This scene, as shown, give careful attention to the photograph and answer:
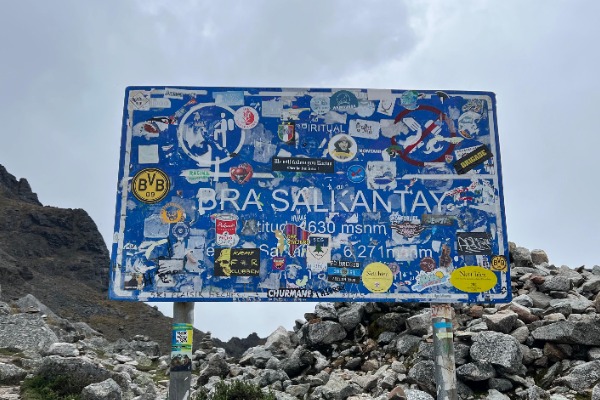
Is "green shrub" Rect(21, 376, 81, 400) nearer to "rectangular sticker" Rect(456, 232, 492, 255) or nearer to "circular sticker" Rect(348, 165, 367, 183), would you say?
"circular sticker" Rect(348, 165, 367, 183)

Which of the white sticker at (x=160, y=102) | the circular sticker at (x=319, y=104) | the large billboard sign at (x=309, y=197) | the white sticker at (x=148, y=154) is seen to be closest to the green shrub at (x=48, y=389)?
the large billboard sign at (x=309, y=197)

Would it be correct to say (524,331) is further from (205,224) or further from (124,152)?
(124,152)

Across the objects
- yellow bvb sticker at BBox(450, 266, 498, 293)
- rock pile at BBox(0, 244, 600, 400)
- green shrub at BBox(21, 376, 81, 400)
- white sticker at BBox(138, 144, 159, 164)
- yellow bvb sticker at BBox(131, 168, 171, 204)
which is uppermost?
white sticker at BBox(138, 144, 159, 164)

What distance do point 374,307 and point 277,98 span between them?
7.65 metres

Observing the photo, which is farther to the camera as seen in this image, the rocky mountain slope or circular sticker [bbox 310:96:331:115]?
the rocky mountain slope

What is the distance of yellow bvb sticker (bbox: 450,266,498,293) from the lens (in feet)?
27.2

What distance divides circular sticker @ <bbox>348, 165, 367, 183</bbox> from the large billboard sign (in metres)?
0.02

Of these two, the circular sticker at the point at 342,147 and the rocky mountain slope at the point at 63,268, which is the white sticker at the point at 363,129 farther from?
the rocky mountain slope at the point at 63,268

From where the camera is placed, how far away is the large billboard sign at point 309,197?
8.15 metres

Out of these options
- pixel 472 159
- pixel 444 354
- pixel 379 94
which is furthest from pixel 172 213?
pixel 472 159

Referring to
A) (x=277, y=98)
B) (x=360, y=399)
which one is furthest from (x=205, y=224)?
(x=360, y=399)

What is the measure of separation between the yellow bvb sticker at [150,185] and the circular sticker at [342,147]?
96.4 inches

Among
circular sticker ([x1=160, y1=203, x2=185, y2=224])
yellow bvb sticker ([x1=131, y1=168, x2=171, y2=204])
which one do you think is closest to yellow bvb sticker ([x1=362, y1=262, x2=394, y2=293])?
circular sticker ([x1=160, y1=203, x2=185, y2=224])

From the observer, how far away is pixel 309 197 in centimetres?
848
